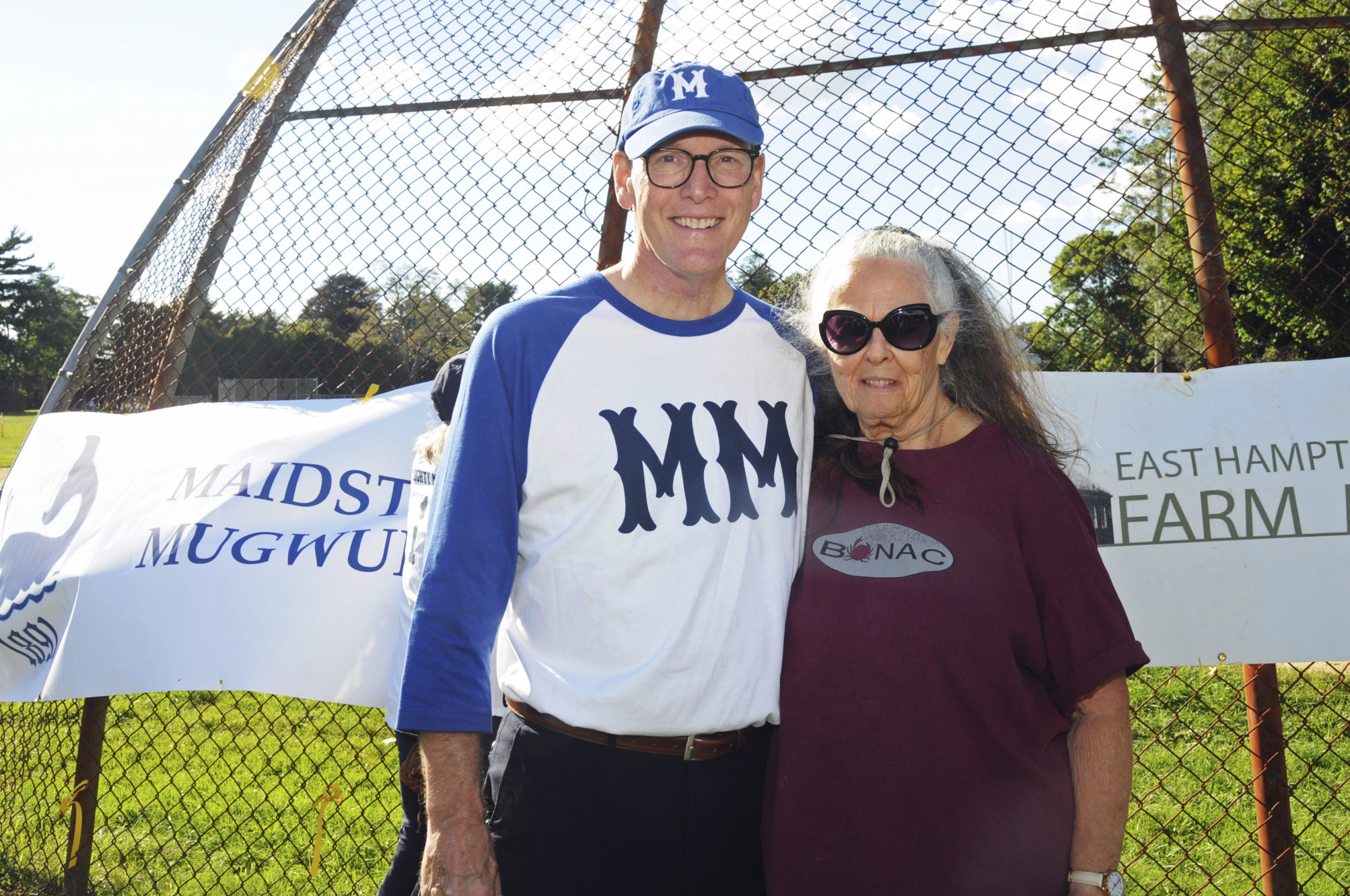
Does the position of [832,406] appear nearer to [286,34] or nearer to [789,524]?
[789,524]

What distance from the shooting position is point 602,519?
62.9 inches

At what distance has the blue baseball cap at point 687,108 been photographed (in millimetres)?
1749

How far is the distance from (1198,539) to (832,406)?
1.28m

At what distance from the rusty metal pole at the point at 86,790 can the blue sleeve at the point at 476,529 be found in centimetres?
213

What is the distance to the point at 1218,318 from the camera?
7.86ft

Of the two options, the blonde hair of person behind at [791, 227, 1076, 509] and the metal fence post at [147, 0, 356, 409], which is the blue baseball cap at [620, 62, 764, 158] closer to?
the blonde hair of person behind at [791, 227, 1076, 509]

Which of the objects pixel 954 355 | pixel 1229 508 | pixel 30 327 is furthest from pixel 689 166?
pixel 30 327

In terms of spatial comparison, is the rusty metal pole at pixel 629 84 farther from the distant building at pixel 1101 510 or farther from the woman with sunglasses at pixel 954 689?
the distant building at pixel 1101 510

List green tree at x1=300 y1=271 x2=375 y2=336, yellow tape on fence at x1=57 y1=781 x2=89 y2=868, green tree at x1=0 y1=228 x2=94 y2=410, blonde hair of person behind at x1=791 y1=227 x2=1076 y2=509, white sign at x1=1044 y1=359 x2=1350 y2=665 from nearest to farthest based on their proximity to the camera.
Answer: blonde hair of person behind at x1=791 y1=227 x2=1076 y2=509 → white sign at x1=1044 y1=359 x2=1350 y2=665 → yellow tape on fence at x1=57 y1=781 x2=89 y2=868 → green tree at x1=300 y1=271 x2=375 y2=336 → green tree at x1=0 y1=228 x2=94 y2=410

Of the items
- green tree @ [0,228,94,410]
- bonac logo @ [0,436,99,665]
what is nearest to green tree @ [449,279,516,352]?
bonac logo @ [0,436,99,665]

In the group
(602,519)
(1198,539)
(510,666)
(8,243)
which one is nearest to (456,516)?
(602,519)

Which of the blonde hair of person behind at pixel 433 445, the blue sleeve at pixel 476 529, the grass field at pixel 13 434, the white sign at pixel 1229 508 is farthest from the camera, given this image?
the grass field at pixel 13 434

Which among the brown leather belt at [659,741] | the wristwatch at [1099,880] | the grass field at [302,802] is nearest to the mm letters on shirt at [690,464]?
the brown leather belt at [659,741]

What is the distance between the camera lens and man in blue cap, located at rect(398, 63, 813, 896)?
1.49 metres
